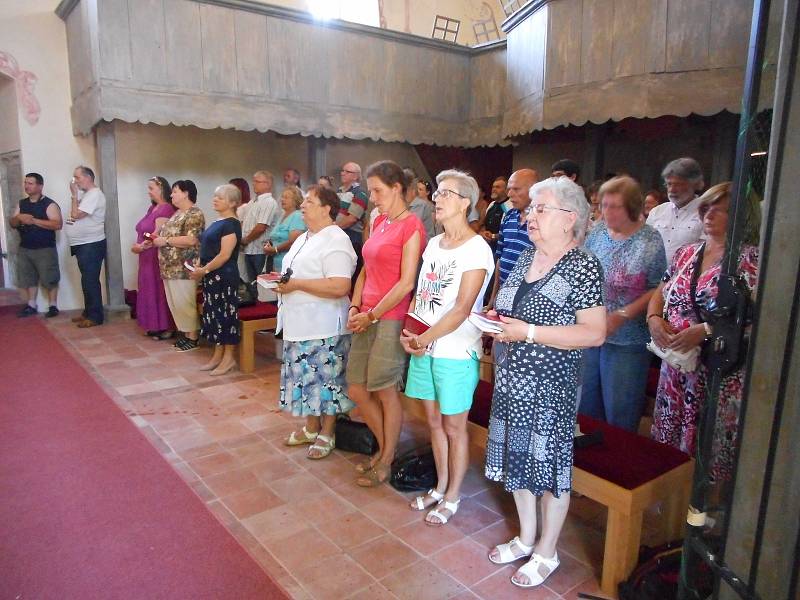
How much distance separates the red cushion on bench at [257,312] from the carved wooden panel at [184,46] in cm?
268

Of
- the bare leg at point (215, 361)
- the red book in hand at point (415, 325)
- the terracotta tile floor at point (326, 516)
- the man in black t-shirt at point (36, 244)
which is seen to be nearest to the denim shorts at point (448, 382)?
the red book in hand at point (415, 325)

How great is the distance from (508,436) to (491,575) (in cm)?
59

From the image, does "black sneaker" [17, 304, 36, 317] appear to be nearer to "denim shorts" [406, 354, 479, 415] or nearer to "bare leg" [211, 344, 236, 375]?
"bare leg" [211, 344, 236, 375]

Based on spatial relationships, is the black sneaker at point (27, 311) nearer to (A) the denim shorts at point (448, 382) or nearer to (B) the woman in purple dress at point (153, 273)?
(B) the woman in purple dress at point (153, 273)

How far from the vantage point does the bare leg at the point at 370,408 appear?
120 inches

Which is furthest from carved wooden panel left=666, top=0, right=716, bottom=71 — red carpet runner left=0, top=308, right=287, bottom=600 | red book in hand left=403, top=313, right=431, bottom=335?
red carpet runner left=0, top=308, right=287, bottom=600

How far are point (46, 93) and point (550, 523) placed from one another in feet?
24.5

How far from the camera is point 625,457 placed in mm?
2363

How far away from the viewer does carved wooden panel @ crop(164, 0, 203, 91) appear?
607 centimetres

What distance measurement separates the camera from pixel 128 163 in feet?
24.1

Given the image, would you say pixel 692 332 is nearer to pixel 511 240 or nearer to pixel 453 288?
pixel 453 288

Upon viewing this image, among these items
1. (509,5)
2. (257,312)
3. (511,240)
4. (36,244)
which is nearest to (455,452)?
(511,240)

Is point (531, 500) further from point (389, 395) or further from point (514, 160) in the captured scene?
point (514, 160)

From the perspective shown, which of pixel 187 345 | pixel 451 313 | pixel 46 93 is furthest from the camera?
pixel 46 93
